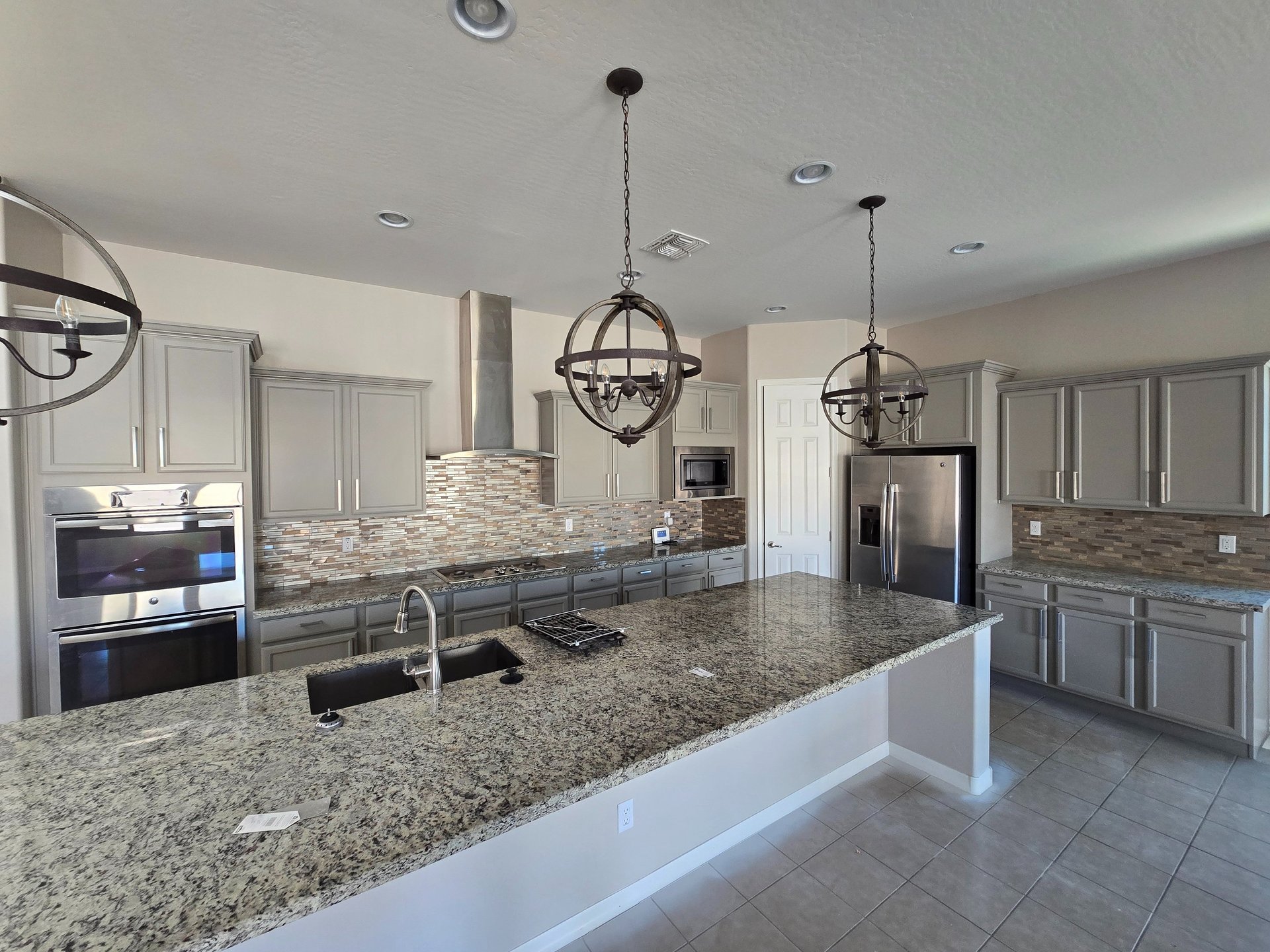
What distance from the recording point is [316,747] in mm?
1401

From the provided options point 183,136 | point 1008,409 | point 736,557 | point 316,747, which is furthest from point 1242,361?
point 183,136

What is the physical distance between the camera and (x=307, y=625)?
3020 mm

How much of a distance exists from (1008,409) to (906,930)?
11.2 ft

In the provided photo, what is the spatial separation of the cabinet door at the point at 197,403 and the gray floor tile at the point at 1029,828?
4.01 m

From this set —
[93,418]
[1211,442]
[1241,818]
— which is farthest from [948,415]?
[93,418]

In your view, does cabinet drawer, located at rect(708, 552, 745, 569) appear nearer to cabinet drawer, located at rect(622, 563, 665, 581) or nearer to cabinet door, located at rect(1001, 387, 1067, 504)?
cabinet drawer, located at rect(622, 563, 665, 581)

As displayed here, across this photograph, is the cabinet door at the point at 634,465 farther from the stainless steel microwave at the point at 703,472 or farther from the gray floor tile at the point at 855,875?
the gray floor tile at the point at 855,875

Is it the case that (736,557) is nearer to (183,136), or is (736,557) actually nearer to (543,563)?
(543,563)

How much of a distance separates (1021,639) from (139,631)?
5.12m

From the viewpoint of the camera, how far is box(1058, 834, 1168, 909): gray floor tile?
6.92ft

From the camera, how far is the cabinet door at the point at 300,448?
10.3ft

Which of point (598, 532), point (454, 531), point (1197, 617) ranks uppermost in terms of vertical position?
point (454, 531)

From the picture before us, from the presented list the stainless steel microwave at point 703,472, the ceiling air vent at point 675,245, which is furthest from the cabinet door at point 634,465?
the ceiling air vent at point 675,245

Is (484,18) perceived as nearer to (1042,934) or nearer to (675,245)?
(675,245)
